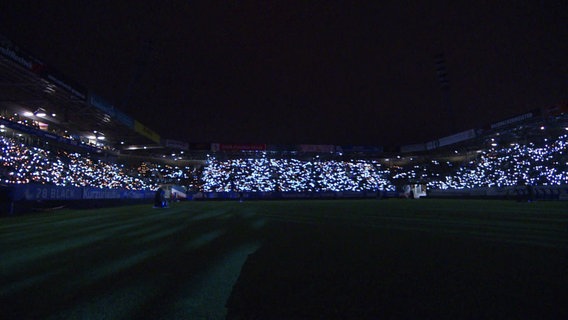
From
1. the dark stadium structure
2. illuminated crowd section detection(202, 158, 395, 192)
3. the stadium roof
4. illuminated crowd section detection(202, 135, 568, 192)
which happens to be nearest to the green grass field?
the dark stadium structure

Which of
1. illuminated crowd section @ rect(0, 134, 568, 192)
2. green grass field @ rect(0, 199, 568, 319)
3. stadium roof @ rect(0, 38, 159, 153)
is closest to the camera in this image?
green grass field @ rect(0, 199, 568, 319)

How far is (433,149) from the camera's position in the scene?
53844 millimetres

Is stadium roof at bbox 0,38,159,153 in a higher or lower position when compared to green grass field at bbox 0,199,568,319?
higher

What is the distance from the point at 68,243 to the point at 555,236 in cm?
856

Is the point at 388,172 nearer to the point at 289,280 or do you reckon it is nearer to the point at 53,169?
the point at 53,169

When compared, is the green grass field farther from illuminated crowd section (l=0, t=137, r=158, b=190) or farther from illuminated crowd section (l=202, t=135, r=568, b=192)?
illuminated crowd section (l=202, t=135, r=568, b=192)

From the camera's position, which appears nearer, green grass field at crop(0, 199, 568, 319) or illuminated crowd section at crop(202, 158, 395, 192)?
green grass field at crop(0, 199, 568, 319)

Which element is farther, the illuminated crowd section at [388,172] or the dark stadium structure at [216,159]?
the illuminated crowd section at [388,172]

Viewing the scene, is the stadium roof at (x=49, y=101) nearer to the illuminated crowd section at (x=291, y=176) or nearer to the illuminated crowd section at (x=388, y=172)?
the illuminated crowd section at (x=291, y=176)

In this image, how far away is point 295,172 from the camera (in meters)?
56.3

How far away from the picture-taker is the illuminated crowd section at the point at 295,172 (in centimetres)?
2720

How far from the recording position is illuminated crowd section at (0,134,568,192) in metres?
27.2

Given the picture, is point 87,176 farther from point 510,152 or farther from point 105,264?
point 510,152

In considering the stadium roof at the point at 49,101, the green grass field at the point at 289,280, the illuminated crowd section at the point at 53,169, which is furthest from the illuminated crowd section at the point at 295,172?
A: the green grass field at the point at 289,280
